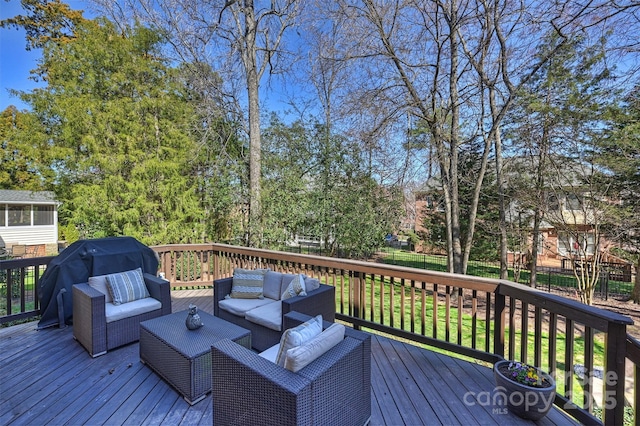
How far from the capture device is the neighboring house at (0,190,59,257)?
1201 centimetres

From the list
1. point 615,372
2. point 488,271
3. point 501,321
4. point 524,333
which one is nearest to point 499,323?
point 501,321

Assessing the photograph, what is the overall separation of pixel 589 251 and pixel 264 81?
9465 mm

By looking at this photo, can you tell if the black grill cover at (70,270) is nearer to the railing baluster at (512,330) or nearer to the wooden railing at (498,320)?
the wooden railing at (498,320)

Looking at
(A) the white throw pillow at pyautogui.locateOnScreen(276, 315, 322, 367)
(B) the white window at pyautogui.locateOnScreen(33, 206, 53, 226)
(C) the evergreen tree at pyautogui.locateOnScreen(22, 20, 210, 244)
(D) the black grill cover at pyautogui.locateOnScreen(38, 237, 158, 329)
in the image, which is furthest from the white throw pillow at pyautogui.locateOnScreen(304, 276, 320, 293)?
(B) the white window at pyautogui.locateOnScreen(33, 206, 53, 226)

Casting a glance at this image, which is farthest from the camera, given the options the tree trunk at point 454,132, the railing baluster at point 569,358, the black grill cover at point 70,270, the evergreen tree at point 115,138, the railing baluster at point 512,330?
the evergreen tree at point 115,138

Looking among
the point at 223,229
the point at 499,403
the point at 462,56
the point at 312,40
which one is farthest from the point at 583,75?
the point at 223,229

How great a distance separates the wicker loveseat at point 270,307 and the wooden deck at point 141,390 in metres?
0.74

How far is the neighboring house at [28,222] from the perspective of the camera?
1201cm

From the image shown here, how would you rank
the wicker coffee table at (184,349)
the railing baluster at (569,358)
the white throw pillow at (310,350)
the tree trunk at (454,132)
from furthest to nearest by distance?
the tree trunk at (454,132) < the wicker coffee table at (184,349) < the railing baluster at (569,358) < the white throw pillow at (310,350)

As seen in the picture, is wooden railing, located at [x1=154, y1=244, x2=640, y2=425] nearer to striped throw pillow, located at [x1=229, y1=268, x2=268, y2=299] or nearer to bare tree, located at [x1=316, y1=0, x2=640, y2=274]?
striped throw pillow, located at [x1=229, y1=268, x2=268, y2=299]

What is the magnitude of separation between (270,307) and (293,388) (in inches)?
71.6

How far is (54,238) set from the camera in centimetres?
1391

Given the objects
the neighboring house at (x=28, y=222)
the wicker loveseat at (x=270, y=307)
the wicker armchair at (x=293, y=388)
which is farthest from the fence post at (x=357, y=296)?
the neighboring house at (x=28, y=222)

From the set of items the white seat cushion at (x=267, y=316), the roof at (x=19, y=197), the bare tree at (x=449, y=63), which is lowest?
the white seat cushion at (x=267, y=316)
